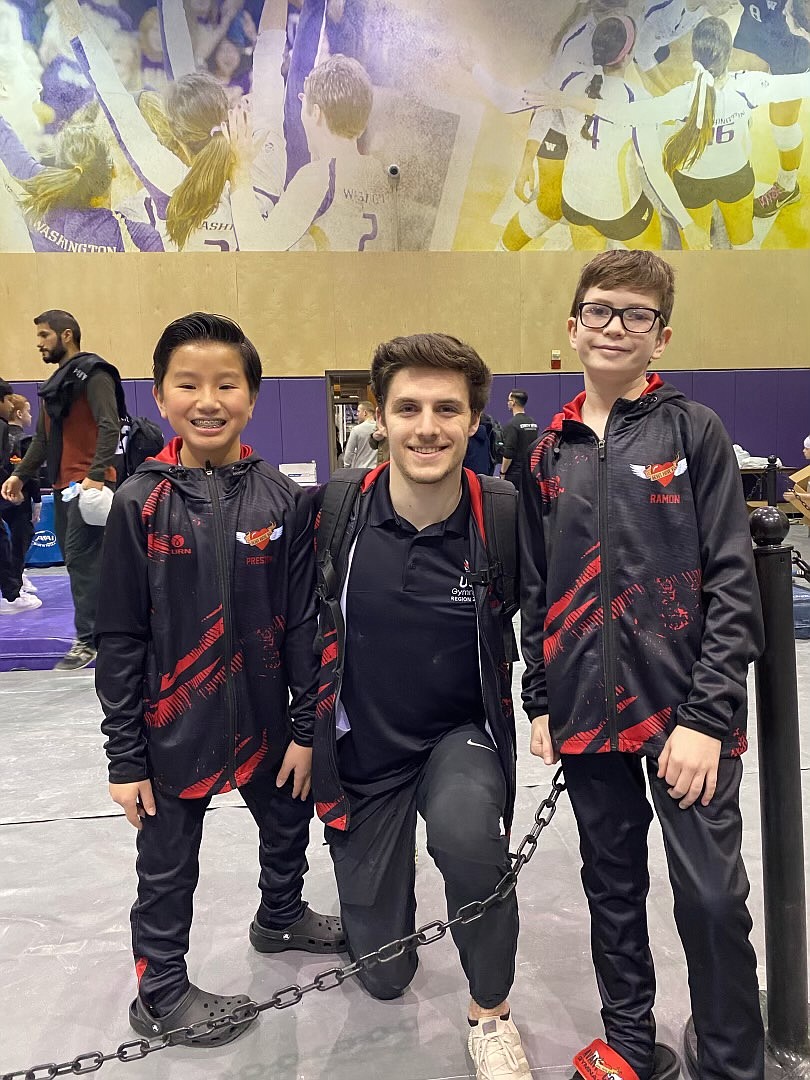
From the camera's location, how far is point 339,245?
11.5 metres

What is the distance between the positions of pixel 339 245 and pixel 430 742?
11121mm

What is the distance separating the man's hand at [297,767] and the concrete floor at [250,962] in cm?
60

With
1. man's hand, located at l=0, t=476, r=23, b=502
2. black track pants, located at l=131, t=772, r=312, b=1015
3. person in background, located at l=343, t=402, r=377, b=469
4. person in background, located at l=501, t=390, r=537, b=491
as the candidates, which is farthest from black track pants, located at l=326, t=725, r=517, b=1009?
person in background, located at l=501, t=390, r=537, b=491

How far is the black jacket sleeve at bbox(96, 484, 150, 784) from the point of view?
1.70 meters

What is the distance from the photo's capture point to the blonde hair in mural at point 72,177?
10844 mm

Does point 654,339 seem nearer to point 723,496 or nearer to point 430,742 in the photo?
point 723,496

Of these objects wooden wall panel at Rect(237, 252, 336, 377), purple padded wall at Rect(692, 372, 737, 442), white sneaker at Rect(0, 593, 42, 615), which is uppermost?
wooden wall panel at Rect(237, 252, 336, 377)

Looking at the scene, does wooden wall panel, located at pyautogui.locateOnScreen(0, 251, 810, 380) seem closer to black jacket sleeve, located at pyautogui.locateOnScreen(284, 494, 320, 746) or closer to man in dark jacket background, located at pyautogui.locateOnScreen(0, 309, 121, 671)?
man in dark jacket background, located at pyautogui.locateOnScreen(0, 309, 121, 671)

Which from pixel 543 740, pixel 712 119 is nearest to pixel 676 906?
pixel 543 740

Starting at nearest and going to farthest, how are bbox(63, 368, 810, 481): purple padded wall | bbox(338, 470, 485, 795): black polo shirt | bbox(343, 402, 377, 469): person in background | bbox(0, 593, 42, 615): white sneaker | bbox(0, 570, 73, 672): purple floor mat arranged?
bbox(338, 470, 485, 795): black polo shirt → bbox(0, 570, 73, 672): purple floor mat → bbox(0, 593, 42, 615): white sneaker → bbox(343, 402, 377, 469): person in background → bbox(63, 368, 810, 481): purple padded wall

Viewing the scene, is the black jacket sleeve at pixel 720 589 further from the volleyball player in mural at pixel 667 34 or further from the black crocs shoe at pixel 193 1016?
the volleyball player in mural at pixel 667 34

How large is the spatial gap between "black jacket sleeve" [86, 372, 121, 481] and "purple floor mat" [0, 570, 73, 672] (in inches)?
53.5

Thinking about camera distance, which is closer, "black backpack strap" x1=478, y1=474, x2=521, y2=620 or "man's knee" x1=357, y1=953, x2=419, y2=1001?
"black backpack strap" x1=478, y1=474, x2=521, y2=620

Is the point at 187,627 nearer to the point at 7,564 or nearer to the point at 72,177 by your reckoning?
the point at 7,564
